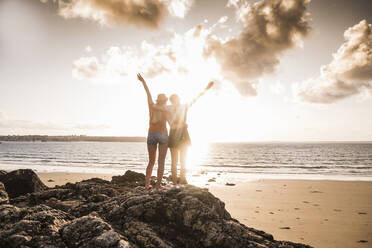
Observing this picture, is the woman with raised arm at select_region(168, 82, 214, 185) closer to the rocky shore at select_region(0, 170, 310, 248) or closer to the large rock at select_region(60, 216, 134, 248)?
the rocky shore at select_region(0, 170, 310, 248)

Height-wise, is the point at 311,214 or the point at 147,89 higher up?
the point at 147,89

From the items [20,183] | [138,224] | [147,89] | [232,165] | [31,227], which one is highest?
[147,89]

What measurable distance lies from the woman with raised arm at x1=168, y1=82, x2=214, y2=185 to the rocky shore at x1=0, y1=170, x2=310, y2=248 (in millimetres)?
2216

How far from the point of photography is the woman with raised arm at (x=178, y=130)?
6445mm

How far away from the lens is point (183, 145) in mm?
6734

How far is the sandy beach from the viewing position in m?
7.13

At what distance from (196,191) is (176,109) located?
2.72 meters

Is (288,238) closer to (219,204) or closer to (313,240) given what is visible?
(313,240)

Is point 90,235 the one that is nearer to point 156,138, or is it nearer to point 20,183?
point 156,138

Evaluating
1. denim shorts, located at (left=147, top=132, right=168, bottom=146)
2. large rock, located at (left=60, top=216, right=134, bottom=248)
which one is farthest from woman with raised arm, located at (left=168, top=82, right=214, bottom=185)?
large rock, located at (left=60, top=216, right=134, bottom=248)

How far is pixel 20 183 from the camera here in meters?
8.20

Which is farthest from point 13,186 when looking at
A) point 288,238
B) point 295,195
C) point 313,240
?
point 295,195

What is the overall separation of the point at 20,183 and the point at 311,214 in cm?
1161

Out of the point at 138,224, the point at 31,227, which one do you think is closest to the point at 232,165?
the point at 138,224
